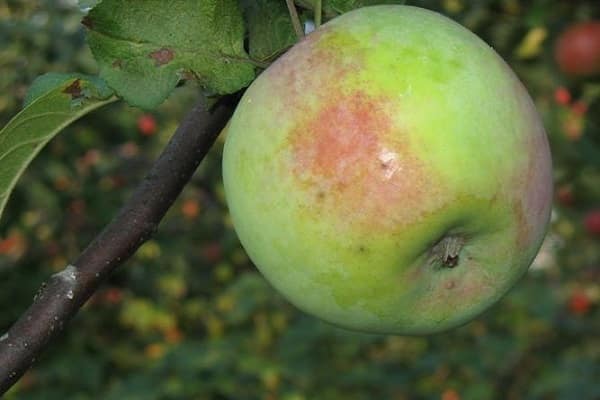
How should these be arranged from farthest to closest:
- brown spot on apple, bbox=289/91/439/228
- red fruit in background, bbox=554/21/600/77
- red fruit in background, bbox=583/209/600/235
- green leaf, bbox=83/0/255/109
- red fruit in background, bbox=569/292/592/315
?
red fruit in background, bbox=569/292/592/315 < red fruit in background, bbox=583/209/600/235 < red fruit in background, bbox=554/21/600/77 < green leaf, bbox=83/0/255/109 < brown spot on apple, bbox=289/91/439/228

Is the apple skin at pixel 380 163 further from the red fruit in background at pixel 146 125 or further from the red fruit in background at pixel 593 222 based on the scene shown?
the red fruit in background at pixel 146 125

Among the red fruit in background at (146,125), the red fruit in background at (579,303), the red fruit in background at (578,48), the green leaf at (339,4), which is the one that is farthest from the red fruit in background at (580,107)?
the green leaf at (339,4)

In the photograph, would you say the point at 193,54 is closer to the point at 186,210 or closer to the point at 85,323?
the point at 85,323

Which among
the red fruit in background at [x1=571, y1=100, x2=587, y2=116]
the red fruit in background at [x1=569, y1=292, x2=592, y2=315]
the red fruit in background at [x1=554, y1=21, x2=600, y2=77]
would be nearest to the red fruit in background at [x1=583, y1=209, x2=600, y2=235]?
the red fruit in background at [x1=569, y1=292, x2=592, y2=315]

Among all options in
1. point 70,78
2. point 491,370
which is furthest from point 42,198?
point 70,78

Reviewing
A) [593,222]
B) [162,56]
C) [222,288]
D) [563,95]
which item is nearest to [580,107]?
[563,95]

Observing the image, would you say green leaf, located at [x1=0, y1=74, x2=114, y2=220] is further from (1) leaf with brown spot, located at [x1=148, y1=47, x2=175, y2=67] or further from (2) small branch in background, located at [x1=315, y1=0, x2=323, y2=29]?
(2) small branch in background, located at [x1=315, y1=0, x2=323, y2=29]

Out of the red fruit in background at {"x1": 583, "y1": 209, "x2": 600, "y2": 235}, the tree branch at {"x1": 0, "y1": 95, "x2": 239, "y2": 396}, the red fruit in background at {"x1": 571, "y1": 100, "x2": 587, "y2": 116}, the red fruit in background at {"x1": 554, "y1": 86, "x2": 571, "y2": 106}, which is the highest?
the tree branch at {"x1": 0, "y1": 95, "x2": 239, "y2": 396}

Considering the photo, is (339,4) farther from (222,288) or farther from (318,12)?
(222,288)

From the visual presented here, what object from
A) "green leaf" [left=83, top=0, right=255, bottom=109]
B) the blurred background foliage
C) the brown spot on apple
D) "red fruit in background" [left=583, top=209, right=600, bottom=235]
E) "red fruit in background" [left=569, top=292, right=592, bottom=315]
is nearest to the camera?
the brown spot on apple

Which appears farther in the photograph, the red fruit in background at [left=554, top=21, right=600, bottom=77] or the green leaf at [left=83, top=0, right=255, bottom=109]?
the red fruit in background at [left=554, top=21, right=600, bottom=77]
